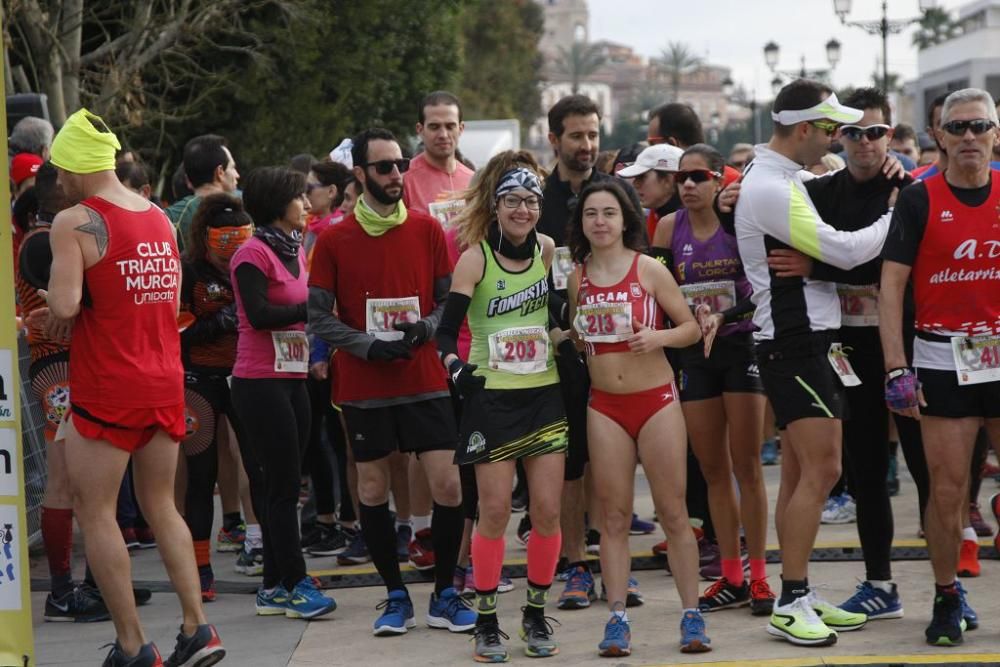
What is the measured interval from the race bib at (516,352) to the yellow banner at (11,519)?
78.8 inches

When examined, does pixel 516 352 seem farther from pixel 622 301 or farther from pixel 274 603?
pixel 274 603

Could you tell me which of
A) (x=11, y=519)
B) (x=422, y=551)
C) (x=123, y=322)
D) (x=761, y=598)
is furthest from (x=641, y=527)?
(x=11, y=519)

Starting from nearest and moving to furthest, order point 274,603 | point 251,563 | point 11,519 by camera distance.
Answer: point 11,519
point 274,603
point 251,563

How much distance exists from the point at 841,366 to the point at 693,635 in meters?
1.27

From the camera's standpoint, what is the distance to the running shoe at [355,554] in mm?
8352

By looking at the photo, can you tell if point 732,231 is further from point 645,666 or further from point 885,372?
point 645,666

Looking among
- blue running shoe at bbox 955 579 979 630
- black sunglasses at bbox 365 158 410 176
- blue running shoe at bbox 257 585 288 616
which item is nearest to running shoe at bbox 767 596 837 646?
blue running shoe at bbox 955 579 979 630

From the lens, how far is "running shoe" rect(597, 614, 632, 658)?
20.1 ft

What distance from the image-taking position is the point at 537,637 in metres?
6.27

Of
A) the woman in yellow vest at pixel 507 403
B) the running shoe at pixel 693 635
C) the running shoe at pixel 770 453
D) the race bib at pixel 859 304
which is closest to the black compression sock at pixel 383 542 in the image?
the woman in yellow vest at pixel 507 403

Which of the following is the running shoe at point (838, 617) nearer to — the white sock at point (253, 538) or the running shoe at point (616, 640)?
the running shoe at point (616, 640)

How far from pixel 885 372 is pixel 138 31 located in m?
12.5

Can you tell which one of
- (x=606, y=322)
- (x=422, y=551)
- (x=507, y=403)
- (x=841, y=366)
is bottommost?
(x=422, y=551)

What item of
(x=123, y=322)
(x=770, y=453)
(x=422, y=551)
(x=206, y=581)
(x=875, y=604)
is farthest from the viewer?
(x=770, y=453)
